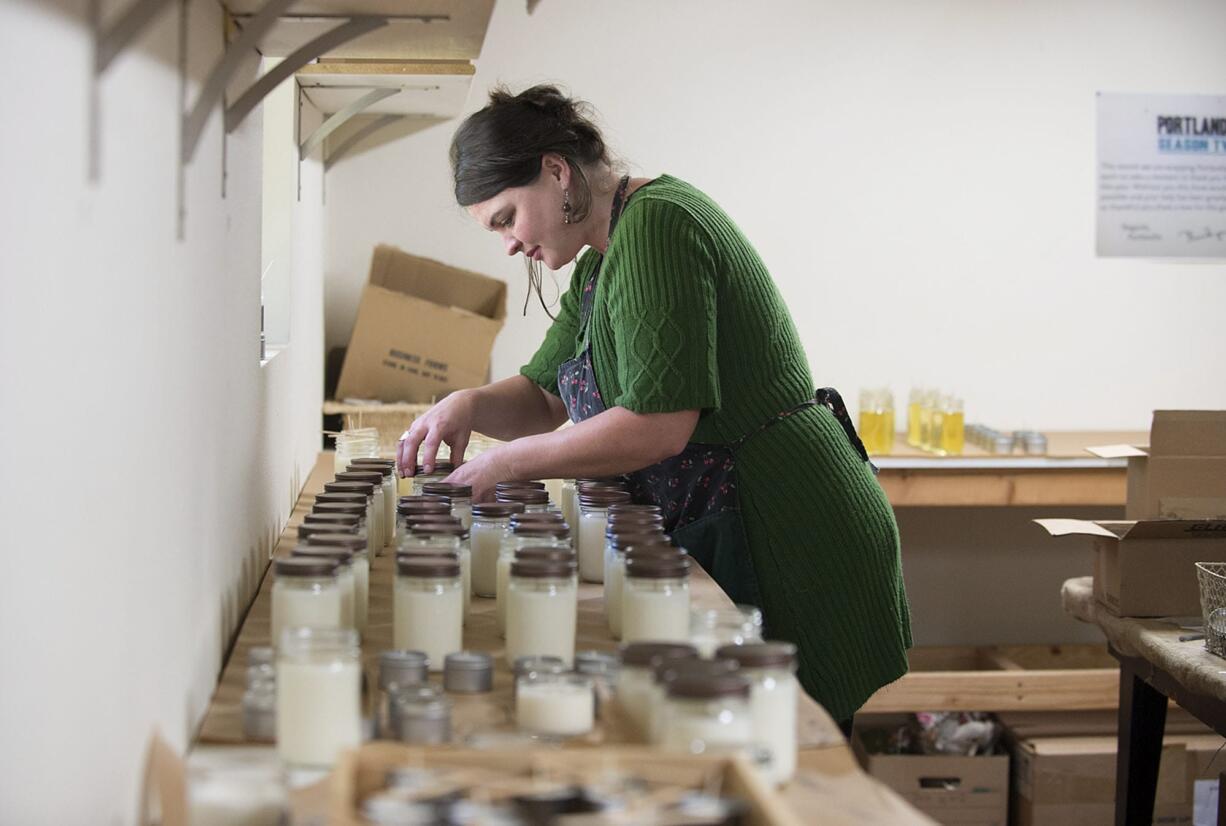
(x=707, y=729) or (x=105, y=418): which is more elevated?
(x=105, y=418)

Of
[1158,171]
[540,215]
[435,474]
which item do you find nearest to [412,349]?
[435,474]

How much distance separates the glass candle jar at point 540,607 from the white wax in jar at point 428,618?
64 mm

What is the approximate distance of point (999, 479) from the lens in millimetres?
4125

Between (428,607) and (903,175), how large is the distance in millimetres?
3456

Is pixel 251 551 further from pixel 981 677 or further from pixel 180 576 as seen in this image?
pixel 981 677

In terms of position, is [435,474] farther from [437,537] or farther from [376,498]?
[437,537]

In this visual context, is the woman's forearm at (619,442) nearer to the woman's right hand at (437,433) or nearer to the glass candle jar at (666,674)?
the woman's right hand at (437,433)

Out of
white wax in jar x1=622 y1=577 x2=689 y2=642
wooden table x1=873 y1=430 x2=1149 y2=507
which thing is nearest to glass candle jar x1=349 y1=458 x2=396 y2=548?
white wax in jar x1=622 y1=577 x2=689 y2=642

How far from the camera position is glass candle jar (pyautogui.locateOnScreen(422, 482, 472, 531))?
6.93ft

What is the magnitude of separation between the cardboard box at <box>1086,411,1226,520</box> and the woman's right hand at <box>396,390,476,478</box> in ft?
4.77

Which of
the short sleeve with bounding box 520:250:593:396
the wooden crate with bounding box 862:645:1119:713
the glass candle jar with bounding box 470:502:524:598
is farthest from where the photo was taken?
the wooden crate with bounding box 862:645:1119:713

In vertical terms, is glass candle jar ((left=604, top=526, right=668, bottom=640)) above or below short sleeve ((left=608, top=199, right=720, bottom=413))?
below

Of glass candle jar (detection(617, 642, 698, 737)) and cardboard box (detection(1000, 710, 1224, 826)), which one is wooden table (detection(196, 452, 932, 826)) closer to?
glass candle jar (detection(617, 642, 698, 737))

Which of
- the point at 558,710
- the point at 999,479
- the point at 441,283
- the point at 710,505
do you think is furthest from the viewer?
the point at 441,283
